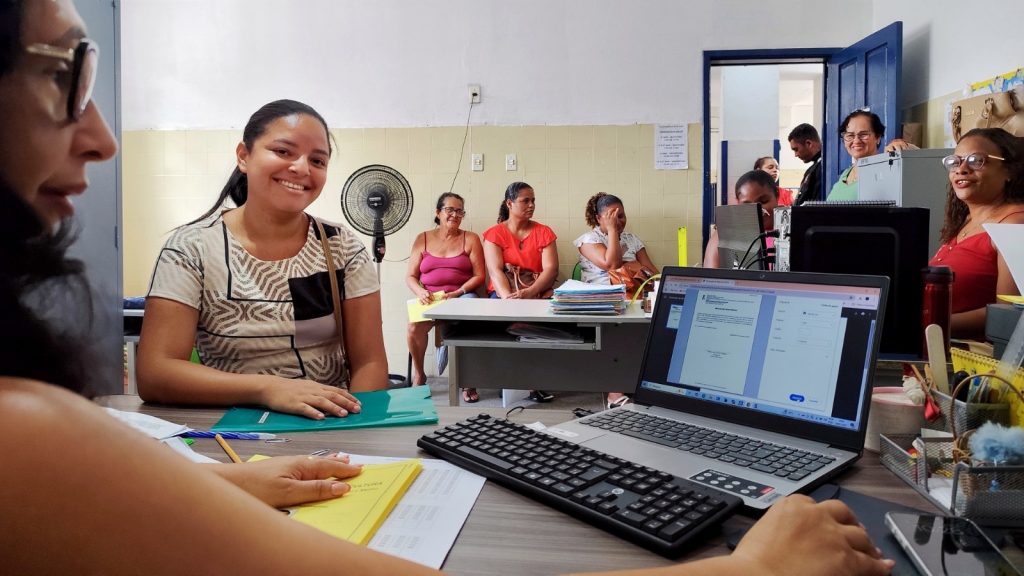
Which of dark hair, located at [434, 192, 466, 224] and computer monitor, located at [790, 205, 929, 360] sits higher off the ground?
dark hair, located at [434, 192, 466, 224]

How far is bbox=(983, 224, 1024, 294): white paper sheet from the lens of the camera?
1364mm

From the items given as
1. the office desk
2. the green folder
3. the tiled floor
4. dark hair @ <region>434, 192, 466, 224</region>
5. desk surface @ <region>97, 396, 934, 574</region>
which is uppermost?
dark hair @ <region>434, 192, 466, 224</region>

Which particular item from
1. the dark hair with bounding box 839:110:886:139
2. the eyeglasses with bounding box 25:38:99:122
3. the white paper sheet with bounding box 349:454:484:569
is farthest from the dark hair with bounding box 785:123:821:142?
the eyeglasses with bounding box 25:38:99:122

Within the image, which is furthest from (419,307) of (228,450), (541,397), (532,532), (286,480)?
(532,532)

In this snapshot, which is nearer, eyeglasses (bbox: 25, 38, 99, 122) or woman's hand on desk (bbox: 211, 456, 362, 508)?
eyeglasses (bbox: 25, 38, 99, 122)

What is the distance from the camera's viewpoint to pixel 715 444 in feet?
3.30

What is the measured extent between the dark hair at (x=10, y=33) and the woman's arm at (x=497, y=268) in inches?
169

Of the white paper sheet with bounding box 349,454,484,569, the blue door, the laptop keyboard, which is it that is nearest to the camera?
the white paper sheet with bounding box 349,454,484,569

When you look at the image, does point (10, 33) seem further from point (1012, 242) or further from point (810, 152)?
point (810, 152)

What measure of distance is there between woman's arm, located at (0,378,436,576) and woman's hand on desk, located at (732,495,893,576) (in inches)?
17.1

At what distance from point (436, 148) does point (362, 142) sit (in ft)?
1.84

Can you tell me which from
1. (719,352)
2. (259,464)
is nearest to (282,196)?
(259,464)

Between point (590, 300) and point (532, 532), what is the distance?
214 centimetres

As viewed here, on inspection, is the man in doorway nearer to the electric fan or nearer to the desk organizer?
the electric fan
